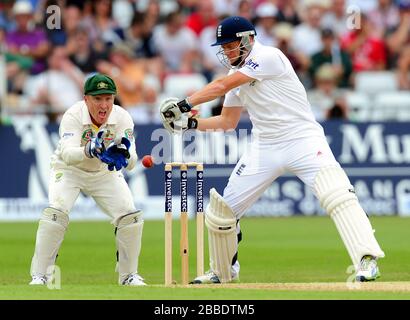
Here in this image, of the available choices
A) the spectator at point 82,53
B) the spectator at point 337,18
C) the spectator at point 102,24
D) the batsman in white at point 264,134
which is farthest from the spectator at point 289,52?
the batsman in white at point 264,134

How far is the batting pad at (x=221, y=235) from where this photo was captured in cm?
955

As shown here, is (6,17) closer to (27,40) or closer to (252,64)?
(27,40)

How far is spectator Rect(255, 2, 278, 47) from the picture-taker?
61.0 feet

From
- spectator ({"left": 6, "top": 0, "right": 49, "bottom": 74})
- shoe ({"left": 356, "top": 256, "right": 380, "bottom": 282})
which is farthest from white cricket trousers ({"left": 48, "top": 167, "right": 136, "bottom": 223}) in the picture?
spectator ({"left": 6, "top": 0, "right": 49, "bottom": 74})

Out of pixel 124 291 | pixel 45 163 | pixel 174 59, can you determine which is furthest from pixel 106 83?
pixel 174 59

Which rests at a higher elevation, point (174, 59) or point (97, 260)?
point (174, 59)

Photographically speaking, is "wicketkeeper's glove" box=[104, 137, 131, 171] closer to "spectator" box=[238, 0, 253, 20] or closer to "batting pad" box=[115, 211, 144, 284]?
"batting pad" box=[115, 211, 144, 284]

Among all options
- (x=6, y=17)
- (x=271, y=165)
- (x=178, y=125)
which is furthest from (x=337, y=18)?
(x=178, y=125)

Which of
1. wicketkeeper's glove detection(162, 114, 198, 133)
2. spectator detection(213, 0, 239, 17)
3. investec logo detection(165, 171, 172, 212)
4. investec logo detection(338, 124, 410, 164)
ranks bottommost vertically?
investec logo detection(165, 171, 172, 212)

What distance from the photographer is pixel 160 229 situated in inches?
621

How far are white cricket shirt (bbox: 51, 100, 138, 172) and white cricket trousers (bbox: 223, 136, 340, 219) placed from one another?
858mm

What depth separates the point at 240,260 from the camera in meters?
12.6
